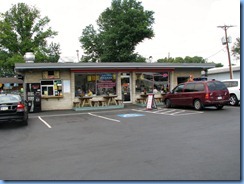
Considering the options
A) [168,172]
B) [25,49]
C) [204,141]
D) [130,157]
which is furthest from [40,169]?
[25,49]

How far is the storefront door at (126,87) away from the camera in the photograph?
69.8 ft

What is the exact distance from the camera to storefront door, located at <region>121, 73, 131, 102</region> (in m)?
21.3

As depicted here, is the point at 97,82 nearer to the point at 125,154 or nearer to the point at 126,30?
the point at 125,154

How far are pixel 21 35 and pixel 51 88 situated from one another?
27668 mm

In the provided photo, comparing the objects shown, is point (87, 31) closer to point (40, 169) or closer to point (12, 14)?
point (12, 14)

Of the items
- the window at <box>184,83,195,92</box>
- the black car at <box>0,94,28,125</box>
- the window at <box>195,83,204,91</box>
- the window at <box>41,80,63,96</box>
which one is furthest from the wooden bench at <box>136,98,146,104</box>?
the black car at <box>0,94,28,125</box>

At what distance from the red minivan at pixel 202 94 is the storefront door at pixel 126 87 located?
5.05 meters

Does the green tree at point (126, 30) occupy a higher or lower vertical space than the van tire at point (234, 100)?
higher

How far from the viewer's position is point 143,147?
701cm

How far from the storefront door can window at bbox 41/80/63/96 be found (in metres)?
4.91

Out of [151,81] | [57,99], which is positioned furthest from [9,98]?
[151,81]

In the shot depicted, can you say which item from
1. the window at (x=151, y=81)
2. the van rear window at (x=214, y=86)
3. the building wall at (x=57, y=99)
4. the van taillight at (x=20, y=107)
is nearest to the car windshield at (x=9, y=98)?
the van taillight at (x=20, y=107)

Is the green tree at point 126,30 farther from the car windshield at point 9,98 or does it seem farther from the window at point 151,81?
→ the car windshield at point 9,98

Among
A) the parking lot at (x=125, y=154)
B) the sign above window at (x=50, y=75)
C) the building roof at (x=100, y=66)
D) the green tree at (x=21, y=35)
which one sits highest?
the green tree at (x=21, y=35)
